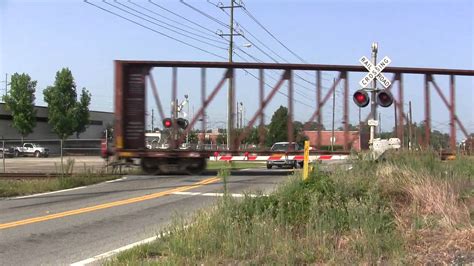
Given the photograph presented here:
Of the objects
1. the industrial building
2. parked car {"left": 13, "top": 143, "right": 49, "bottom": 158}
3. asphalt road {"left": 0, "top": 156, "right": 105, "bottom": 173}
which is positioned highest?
the industrial building

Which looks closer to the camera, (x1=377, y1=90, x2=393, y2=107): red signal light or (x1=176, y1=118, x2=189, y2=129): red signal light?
(x1=377, y1=90, x2=393, y2=107): red signal light

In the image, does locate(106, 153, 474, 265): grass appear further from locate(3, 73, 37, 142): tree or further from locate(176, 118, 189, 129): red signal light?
locate(3, 73, 37, 142): tree

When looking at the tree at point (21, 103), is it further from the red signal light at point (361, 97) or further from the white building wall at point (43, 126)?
the red signal light at point (361, 97)

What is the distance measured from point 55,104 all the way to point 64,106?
1.19 m

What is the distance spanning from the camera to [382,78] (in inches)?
559

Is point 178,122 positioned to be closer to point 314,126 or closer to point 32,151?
point 314,126

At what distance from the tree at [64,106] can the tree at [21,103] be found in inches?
114

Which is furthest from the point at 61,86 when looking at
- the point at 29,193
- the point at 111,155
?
the point at 29,193

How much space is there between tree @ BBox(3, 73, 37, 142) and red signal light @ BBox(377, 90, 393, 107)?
61.5 metres

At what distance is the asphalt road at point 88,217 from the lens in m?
7.79

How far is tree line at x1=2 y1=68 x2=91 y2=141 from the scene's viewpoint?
222ft

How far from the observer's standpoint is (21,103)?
2662 inches

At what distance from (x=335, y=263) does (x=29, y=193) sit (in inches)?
518

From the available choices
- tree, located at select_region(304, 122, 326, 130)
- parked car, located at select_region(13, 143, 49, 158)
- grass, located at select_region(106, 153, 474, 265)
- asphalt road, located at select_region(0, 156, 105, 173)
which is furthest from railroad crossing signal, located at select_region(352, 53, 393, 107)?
parked car, located at select_region(13, 143, 49, 158)
